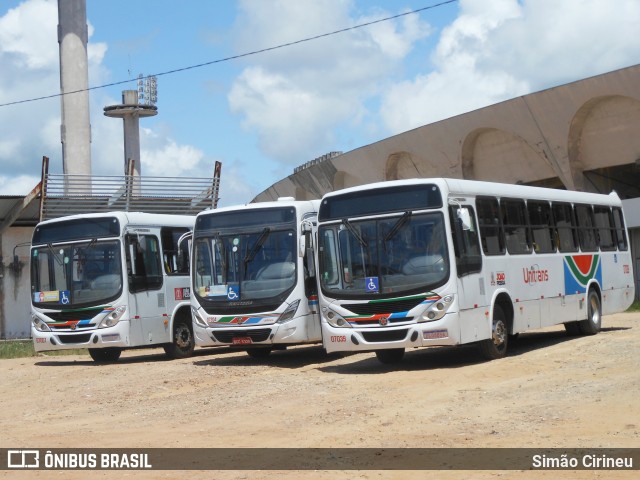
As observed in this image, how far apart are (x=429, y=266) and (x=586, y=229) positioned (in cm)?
651

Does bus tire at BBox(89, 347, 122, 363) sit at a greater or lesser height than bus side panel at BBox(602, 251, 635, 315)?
lesser

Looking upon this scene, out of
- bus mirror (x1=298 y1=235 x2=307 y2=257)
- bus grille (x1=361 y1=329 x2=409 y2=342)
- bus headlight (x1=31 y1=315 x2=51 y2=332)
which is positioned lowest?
bus grille (x1=361 y1=329 x2=409 y2=342)

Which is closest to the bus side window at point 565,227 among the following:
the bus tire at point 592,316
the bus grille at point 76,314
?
the bus tire at point 592,316

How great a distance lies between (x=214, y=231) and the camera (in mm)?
19047

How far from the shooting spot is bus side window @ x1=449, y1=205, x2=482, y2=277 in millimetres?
15758

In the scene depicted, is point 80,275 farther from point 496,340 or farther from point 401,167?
point 401,167

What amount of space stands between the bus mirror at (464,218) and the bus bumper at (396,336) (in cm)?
136

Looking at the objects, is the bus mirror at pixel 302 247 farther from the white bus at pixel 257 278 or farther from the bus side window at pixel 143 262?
the bus side window at pixel 143 262

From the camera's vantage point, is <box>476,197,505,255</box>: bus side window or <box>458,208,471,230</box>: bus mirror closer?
<box>458,208,471,230</box>: bus mirror

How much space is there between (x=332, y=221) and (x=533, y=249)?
3.84 m

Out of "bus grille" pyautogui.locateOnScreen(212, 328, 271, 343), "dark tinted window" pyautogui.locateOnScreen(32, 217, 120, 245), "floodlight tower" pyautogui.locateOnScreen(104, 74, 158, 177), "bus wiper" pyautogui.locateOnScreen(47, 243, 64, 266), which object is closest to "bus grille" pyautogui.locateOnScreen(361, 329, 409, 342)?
"bus grille" pyautogui.locateOnScreen(212, 328, 271, 343)

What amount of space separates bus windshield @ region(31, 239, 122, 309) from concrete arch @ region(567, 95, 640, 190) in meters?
19.0

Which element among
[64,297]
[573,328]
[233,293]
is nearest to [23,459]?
[233,293]

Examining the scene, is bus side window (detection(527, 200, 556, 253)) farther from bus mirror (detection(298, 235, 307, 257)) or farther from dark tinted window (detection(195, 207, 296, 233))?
dark tinted window (detection(195, 207, 296, 233))
